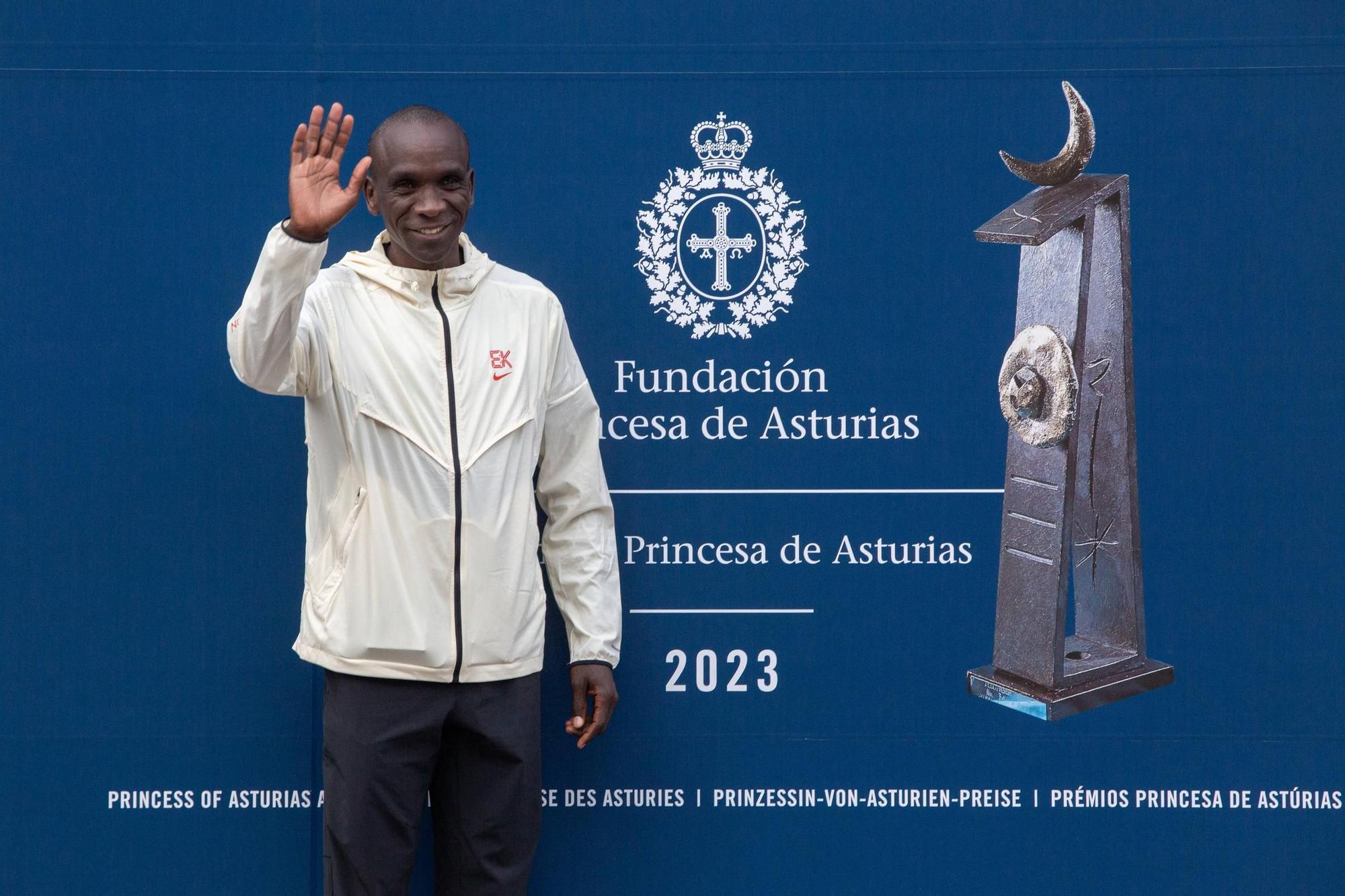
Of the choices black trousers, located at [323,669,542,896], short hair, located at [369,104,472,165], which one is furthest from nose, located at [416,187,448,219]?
black trousers, located at [323,669,542,896]

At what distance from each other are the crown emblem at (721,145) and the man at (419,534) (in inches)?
22.8

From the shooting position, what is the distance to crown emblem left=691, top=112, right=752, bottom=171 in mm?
2602

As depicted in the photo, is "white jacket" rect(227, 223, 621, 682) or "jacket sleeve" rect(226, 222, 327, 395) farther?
"white jacket" rect(227, 223, 621, 682)

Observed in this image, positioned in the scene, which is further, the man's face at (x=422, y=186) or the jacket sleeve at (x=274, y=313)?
the man's face at (x=422, y=186)

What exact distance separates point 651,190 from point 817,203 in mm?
364

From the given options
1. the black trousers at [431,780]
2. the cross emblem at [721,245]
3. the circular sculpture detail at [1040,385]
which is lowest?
the black trousers at [431,780]

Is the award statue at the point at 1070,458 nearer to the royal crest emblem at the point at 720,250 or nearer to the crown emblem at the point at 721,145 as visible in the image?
the royal crest emblem at the point at 720,250

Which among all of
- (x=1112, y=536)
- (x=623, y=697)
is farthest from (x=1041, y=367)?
(x=623, y=697)

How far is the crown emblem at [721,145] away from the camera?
8.54 feet

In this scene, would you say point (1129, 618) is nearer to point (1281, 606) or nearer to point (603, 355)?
point (1281, 606)

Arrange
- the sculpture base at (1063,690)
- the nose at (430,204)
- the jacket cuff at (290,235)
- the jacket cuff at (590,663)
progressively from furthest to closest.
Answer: the sculpture base at (1063,690) < the jacket cuff at (590,663) < the nose at (430,204) < the jacket cuff at (290,235)

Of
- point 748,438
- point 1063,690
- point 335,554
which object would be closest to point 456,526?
point 335,554

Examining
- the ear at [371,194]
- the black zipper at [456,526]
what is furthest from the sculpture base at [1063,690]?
the ear at [371,194]

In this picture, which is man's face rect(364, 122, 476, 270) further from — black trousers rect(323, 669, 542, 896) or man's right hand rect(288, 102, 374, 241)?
black trousers rect(323, 669, 542, 896)
